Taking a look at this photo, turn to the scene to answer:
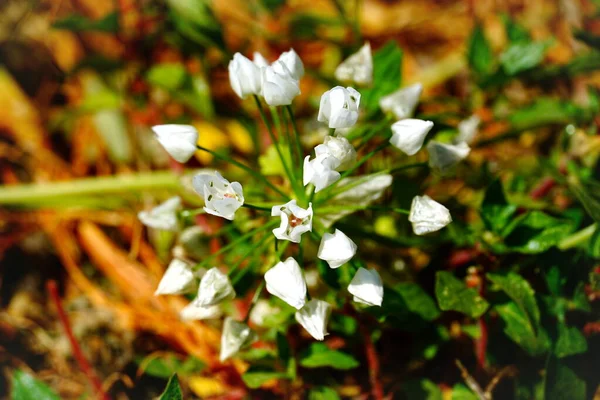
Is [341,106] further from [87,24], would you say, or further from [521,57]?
[87,24]

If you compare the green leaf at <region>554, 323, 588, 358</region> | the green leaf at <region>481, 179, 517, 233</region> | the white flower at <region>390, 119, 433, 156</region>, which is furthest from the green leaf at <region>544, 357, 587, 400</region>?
the white flower at <region>390, 119, 433, 156</region>

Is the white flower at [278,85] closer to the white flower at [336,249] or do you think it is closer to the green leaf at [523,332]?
the white flower at [336,249]

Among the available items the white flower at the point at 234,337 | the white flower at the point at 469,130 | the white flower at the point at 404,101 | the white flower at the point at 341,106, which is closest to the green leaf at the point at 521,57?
the white flower at the point at 469,130

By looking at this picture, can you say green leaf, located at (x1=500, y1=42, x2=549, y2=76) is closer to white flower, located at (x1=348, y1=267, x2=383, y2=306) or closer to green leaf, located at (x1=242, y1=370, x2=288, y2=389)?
white flower, located at (x1=348, y1=267, x2=383, y2=306)

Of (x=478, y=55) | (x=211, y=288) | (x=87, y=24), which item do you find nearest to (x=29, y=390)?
(x=211, y=288)

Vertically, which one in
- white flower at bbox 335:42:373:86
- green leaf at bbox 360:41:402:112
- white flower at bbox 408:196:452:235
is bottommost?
white flower at bbox 408:196:452:235

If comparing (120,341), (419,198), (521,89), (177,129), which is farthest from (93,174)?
(521,89)

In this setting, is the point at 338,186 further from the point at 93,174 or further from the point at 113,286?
the point at 93,174
